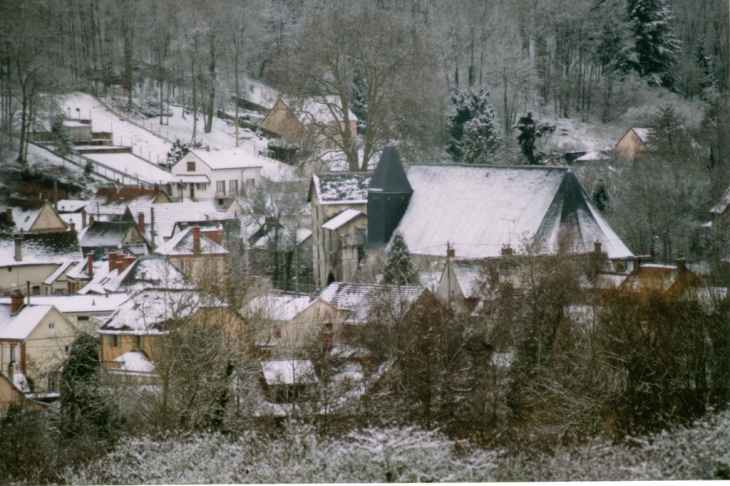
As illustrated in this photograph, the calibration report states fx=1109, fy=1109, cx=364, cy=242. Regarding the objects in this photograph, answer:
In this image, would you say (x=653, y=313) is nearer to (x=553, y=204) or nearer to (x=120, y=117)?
(x=553, y=204)

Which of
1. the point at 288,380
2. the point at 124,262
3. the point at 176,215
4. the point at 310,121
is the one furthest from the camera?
the point at 310,121

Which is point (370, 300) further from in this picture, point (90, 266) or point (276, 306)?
point (90, 266)

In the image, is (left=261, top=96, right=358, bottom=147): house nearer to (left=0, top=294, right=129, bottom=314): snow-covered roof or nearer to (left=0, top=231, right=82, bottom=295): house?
(left=0, top=231, right=82, bottom=295): house

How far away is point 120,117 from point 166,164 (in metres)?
1.23

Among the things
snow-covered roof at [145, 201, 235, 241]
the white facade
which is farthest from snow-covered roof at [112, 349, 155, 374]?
snow-covered roof at [145, 201, 235, 241]

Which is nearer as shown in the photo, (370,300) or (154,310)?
(154,310)

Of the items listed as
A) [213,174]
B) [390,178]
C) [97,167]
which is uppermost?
[97,167]

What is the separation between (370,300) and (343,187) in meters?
4.43

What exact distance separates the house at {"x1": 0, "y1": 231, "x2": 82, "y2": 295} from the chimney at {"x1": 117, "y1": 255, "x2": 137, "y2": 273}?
0.51m

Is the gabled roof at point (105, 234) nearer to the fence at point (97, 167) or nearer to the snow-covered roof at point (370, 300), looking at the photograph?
the fence at point (97, 167)

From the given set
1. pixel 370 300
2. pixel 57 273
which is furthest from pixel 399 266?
pixel 57 273

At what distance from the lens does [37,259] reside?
1167cm

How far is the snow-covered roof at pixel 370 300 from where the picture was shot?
38.9ft

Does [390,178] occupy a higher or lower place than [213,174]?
lower
